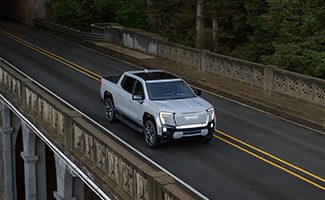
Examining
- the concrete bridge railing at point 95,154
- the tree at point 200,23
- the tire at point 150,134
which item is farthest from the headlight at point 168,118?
the tree at point 200,23

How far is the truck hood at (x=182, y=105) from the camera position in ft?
42.3

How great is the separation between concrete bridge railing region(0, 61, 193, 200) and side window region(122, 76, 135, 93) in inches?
108

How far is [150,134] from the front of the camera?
43.9 feet

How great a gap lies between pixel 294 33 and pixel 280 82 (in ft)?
16.0

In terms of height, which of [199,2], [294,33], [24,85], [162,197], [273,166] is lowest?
[273,166]

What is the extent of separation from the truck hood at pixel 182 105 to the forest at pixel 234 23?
29.9 feet

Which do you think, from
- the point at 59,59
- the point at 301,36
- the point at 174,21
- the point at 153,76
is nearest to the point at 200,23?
the point at 174,21

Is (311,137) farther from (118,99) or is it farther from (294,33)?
(294,33)

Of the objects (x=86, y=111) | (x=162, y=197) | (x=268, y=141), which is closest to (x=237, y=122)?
(x=268, y=141)

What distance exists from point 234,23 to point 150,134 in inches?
825

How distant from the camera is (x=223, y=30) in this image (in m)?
34.2

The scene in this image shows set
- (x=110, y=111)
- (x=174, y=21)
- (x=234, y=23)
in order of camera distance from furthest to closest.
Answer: (x=174, y=21)
(x=234, y=23)
(x=110, y=111)

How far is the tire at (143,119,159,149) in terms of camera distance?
1306cm

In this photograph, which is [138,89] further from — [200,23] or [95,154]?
[200,23]
